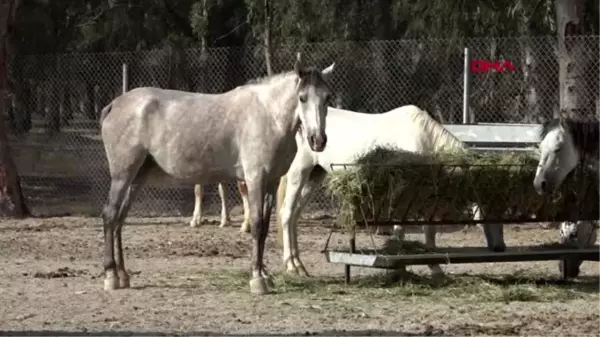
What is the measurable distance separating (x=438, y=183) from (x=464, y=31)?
18.4 meters

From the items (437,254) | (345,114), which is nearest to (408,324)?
(437,254)

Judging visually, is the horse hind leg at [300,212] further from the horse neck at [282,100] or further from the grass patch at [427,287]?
the horse neck at [282,100]

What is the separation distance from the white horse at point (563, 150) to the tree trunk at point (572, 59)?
4815 mm

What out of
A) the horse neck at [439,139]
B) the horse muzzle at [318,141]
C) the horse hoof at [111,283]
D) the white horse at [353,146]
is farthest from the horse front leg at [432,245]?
the horse hoof at [111,283]

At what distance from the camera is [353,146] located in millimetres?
12172

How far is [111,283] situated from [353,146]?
2764 millimetres

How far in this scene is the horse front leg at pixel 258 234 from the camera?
10.5m

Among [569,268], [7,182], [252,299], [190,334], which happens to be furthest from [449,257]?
[7,182]

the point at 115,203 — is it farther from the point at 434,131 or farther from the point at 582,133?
the point at 582,133

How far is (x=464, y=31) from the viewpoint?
28781mm

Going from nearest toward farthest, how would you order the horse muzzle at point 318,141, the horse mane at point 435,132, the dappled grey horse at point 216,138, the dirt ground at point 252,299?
the dirt ground at point 252,299, the horse muzzle at point 318,141, the dappled grey horse at point 216,138, the horse mane at point 435,132

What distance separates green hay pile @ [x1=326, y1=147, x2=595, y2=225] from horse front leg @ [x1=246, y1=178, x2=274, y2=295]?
23.1 inches

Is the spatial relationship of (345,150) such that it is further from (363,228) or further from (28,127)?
(28,127)

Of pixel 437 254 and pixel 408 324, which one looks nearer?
pixel 408 324
